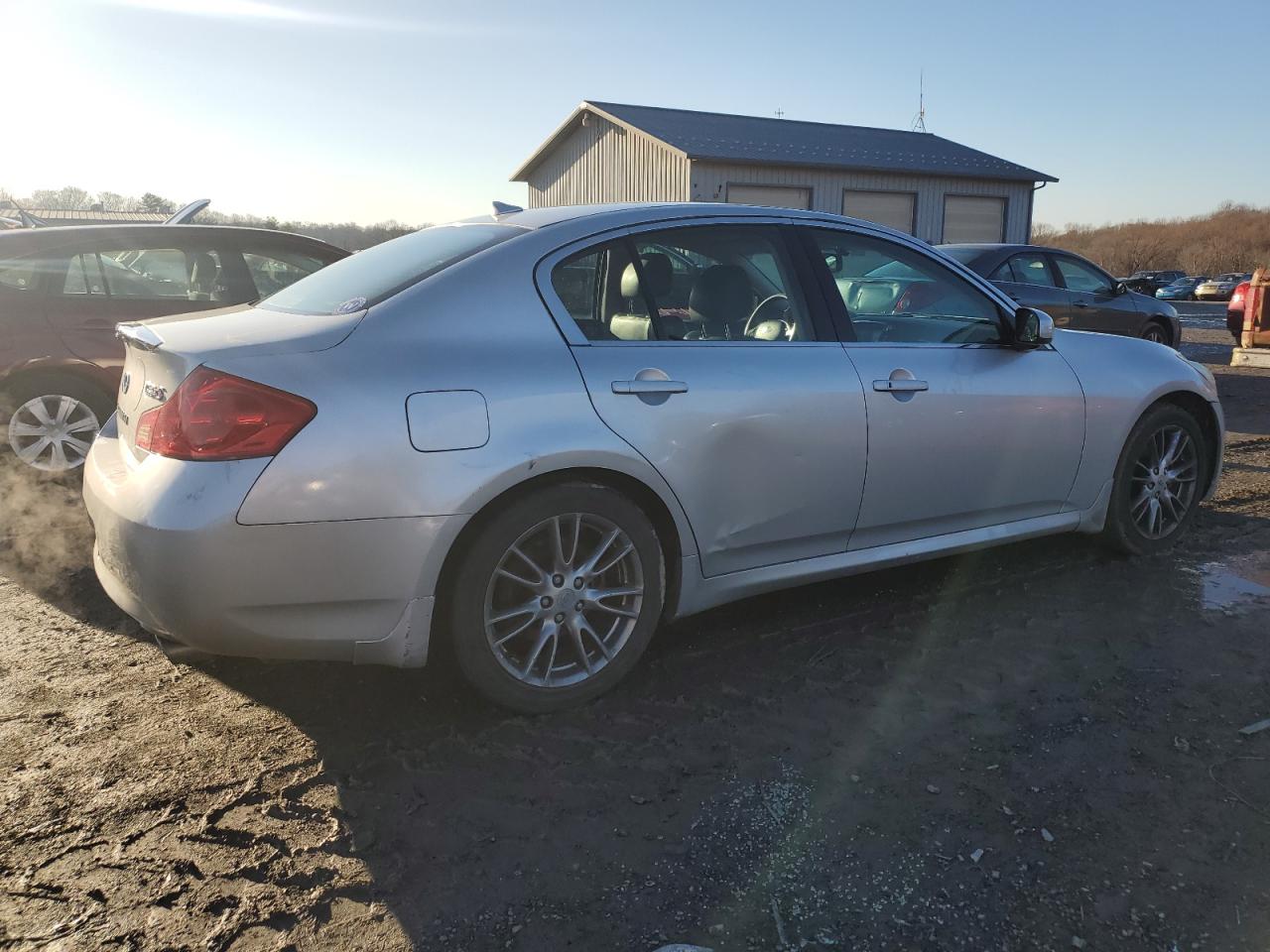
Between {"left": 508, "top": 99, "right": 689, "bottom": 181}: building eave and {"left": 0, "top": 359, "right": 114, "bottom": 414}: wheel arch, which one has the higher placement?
{"left": 508, "top": 99, "right": 689, "bottom": 181}: building eave

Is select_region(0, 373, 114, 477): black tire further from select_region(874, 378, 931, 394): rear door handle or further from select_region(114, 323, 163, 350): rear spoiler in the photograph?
select_region(874, 378, 931, 394): rear door handle

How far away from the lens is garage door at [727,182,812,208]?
70.5 ft

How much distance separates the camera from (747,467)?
3.35 meters

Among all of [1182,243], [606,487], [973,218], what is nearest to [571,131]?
[973,218]

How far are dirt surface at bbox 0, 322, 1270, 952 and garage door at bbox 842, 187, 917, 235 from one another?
20601 mm

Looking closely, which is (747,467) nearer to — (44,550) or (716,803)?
(716,803)

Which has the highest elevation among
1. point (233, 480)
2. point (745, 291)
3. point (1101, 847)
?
point (745, 291)

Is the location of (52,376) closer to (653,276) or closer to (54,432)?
(54,432)

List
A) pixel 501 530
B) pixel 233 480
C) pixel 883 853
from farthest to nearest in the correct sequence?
pixel 501 530 → pixel 233 480 → pixel 883 853

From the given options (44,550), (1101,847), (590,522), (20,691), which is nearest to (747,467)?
(590,522)

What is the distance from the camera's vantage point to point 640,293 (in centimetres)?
339

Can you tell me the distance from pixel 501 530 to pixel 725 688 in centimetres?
100

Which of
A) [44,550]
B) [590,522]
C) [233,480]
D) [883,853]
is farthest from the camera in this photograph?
[44,550]

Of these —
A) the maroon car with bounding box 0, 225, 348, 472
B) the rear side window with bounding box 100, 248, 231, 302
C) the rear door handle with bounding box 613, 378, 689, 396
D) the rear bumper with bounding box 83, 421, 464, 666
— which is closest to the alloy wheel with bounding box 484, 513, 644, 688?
the rear bumper with bounding box 83, 421, 464, 666
